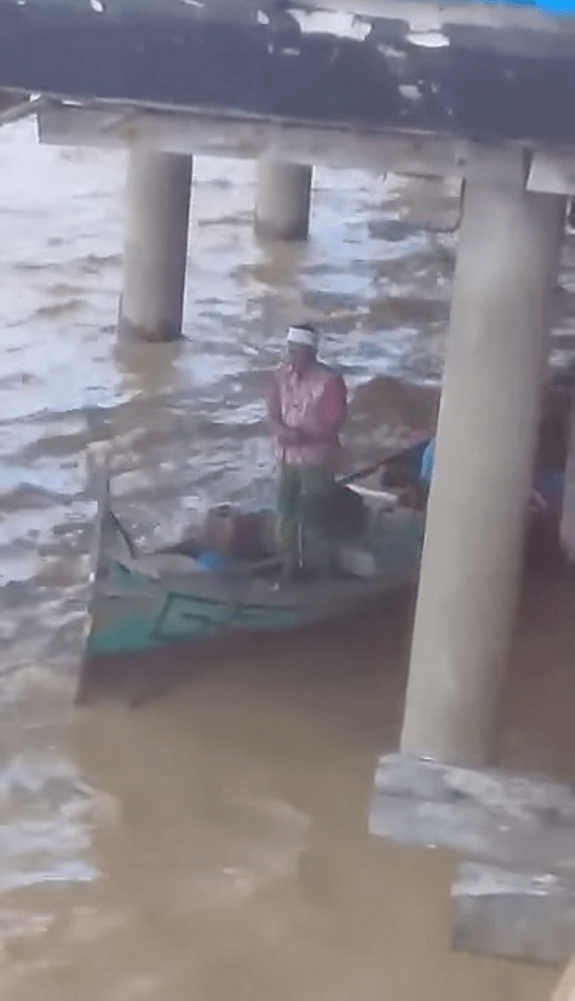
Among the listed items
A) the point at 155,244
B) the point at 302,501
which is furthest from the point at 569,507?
the point at 155,244

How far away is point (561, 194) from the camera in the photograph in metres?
5.66

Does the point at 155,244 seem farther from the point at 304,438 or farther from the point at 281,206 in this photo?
the point at 304,438

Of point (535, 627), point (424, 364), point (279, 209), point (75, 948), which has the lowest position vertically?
point (75, 948)

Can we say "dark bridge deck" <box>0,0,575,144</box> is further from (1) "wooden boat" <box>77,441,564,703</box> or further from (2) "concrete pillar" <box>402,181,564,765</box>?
(1) "wooden boat" <box>77,441,564,703</box>

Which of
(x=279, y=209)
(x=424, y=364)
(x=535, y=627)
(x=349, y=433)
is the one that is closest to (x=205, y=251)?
(x=279, y=209)

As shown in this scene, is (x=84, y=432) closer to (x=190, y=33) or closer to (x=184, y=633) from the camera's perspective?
(x=184, y=633)

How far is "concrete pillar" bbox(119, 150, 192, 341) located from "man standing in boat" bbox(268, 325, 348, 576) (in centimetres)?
422

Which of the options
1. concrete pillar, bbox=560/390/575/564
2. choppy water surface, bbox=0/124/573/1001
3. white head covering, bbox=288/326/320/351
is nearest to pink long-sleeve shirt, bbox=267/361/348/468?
white head covering, bbox=288/326/320/351

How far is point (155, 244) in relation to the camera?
512 inches

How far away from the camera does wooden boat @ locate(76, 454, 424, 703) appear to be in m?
7.85

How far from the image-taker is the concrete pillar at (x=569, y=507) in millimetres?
8273

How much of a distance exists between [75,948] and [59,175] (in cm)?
1511

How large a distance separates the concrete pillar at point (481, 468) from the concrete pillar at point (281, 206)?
10.6 meters

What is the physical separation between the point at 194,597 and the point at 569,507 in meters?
1.98
